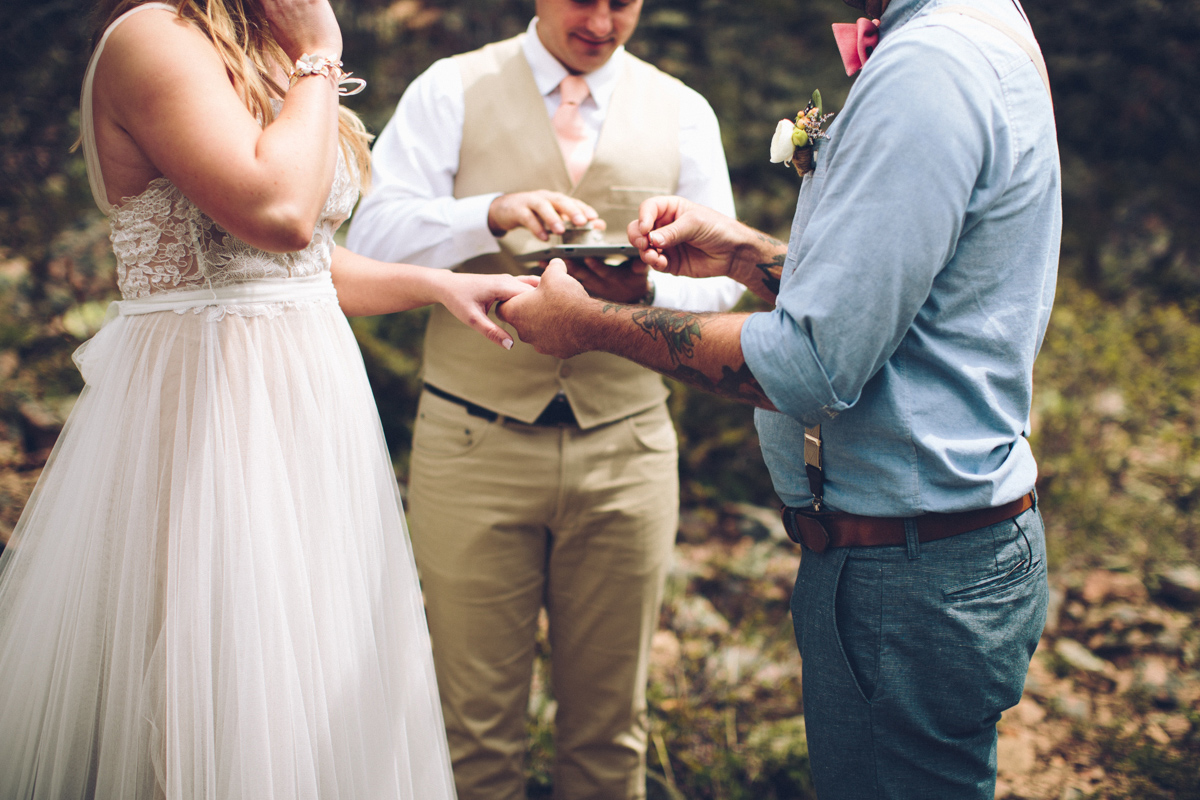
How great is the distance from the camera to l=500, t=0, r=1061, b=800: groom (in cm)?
110

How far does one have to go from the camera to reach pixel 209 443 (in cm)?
128

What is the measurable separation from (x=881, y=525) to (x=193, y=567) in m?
1.09

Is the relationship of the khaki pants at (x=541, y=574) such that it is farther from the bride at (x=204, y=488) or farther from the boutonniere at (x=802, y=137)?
the boutonniere at (x=802, y=137)

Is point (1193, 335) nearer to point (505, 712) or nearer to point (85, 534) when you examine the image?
point (505, 712)

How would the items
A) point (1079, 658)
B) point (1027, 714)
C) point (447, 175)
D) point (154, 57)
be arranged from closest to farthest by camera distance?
point (154, 57) → point (447, 175) → point (1027, 714) → point (1079, 658)

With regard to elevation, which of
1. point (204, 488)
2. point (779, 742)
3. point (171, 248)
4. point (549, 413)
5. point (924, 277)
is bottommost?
point (779, 742)

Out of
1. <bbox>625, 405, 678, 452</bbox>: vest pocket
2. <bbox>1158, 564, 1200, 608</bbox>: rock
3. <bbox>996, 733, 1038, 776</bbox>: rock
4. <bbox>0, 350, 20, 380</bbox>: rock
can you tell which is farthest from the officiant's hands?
<bbox>0, 350, 20, 380</bbox>: rock

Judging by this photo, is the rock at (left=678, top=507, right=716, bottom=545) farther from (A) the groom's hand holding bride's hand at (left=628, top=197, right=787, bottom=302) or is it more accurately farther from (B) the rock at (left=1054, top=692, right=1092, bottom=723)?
(A) the groom's hand holding bride's hand at (left=628, top=197, right=787, bottom=302)

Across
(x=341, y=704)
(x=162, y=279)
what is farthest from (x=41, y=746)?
(x=162, y=279)

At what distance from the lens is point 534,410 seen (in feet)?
6.49

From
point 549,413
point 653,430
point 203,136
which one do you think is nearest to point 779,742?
point 653,430

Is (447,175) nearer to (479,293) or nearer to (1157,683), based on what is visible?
(479,293)

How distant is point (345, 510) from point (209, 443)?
26 cm

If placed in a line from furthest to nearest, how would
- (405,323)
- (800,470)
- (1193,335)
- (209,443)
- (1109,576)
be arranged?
(1193,335)
(405,323)
(1109,576)
(800,470)
(209,443)
